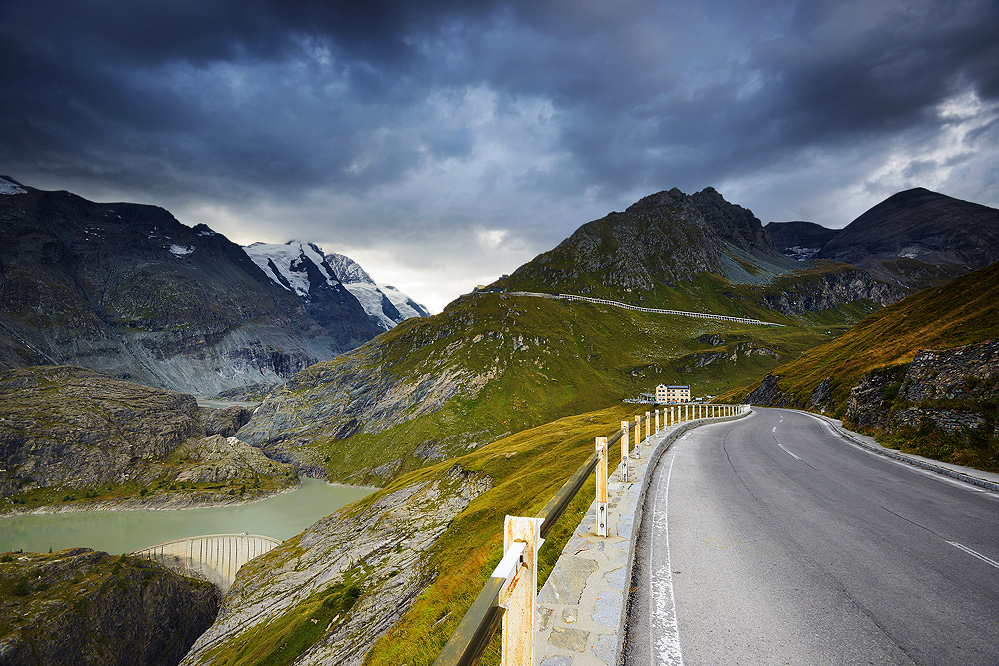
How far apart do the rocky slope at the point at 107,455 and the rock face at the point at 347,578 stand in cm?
9114

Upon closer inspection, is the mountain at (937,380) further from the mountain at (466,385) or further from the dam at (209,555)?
the dam at (209,555)

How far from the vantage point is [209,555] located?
82312 millimetres

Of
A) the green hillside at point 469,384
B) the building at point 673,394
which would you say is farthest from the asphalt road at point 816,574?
the building at point 673,394

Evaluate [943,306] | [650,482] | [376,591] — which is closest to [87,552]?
[376,591]

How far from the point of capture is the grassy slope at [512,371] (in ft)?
468

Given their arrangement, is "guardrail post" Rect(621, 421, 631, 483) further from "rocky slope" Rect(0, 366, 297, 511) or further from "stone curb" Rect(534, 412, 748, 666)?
"rocky slope" Rect(0, 366, 297, 511)

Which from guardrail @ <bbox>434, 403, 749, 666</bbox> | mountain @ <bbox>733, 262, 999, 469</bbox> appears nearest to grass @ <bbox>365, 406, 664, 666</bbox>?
guardrail @ <bbox>434, 403, 749, 666</bbox>

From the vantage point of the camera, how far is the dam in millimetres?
79500

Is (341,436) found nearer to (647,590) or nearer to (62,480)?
(62,480)

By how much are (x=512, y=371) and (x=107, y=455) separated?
487 ft

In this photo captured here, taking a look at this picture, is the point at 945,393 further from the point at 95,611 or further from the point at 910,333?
the point at 95,611

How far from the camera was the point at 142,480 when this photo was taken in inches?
5778

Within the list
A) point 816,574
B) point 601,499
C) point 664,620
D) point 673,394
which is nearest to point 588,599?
point 664,620

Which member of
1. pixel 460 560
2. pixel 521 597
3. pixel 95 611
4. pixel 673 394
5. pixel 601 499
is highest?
pixel 521 597
